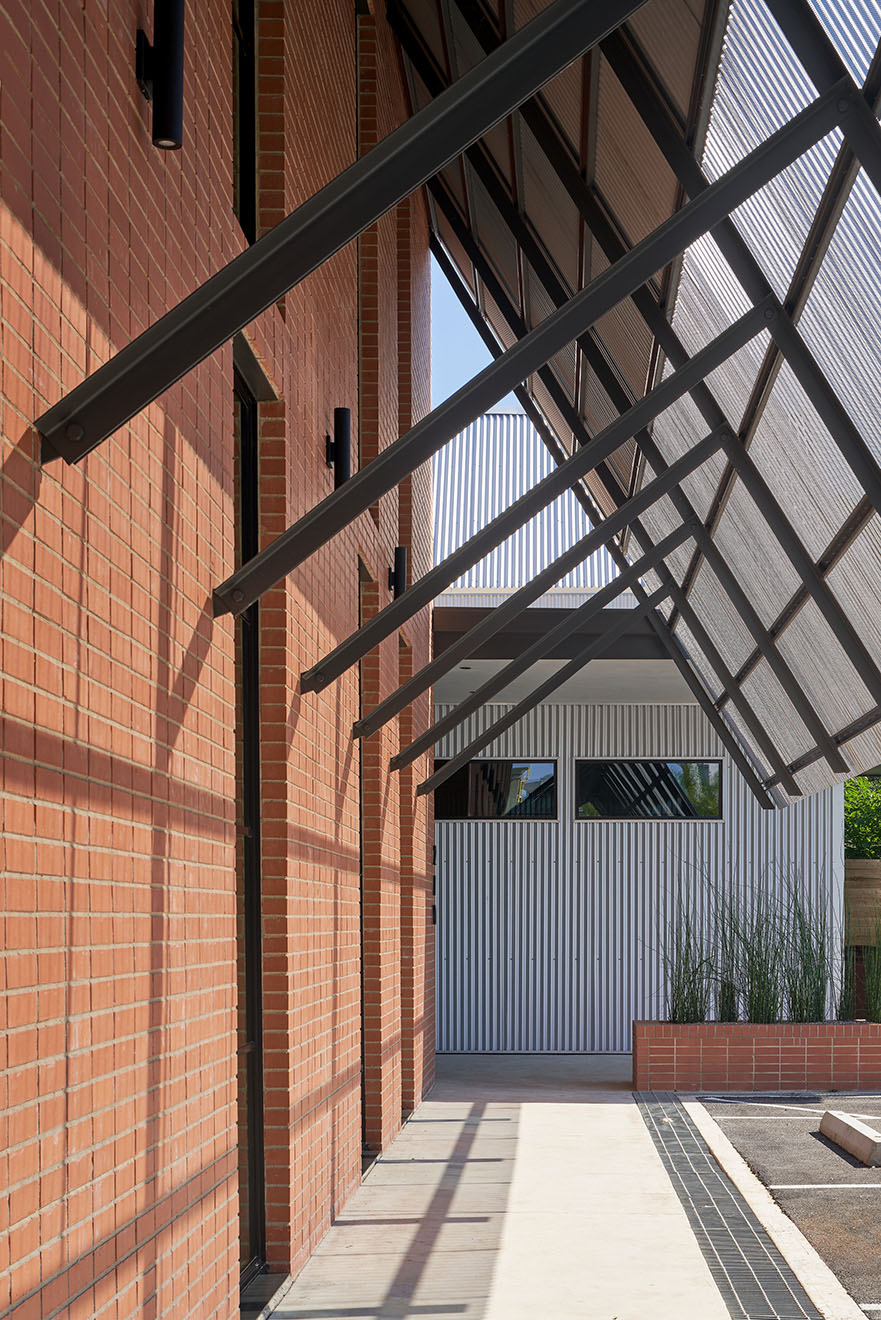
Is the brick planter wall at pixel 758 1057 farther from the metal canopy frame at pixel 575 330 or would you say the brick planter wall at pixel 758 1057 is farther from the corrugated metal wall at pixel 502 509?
the corrugated metal wall at pixel 502 509

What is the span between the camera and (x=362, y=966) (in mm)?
8117

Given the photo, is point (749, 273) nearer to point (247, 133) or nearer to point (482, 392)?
point (247, 133)

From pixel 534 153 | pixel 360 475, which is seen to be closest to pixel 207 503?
pixel 360 475

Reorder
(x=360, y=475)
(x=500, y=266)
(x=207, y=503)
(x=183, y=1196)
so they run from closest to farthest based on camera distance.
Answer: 1. (x=183, y=1196)
2. (x=207, y=503)
3. (x=360, y=475)
4. (x=500, y=266)

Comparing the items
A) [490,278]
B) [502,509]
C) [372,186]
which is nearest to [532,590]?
[490,278]

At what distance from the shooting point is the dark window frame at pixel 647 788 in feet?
50.0

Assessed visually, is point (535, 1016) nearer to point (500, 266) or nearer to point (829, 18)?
point (500, 266)

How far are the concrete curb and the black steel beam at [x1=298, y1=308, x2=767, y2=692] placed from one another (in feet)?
9.10

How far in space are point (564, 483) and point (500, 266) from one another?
6022 mm

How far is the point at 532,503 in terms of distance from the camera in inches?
243

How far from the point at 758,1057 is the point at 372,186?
9.68m

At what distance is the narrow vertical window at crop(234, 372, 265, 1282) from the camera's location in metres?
4.88

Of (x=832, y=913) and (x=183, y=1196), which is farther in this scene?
(x=832, y=913)

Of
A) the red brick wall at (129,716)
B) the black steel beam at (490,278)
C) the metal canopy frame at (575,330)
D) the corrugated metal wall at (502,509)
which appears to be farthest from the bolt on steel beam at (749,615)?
the corrugated metal wall at (502,509)
